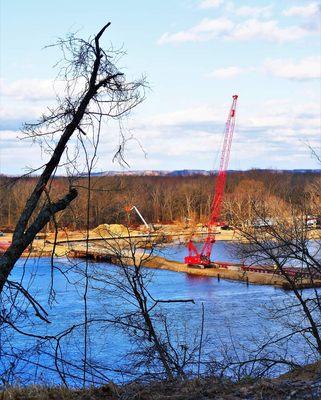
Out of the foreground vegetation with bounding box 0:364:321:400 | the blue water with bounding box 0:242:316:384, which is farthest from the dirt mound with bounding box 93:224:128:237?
the foreground vegetation with bounding box 0:364:321:400

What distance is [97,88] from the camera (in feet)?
15.4

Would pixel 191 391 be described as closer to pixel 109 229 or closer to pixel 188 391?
pixel 188 391

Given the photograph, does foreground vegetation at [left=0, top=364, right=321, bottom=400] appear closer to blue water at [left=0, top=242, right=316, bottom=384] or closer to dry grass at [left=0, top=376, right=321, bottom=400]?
dry grass at [left=0, top=376, right=321, bottom=400]

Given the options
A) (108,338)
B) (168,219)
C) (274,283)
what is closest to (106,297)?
(108,338)

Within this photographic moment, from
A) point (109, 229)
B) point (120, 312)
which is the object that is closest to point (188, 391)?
point (109, 229)

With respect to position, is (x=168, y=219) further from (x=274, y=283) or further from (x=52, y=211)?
(x=52, y=211)

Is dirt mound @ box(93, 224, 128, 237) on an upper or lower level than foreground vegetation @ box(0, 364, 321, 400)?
upper

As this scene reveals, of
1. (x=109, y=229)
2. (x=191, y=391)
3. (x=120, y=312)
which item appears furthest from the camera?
(x=120, y=312)

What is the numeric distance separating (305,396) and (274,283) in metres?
29.6

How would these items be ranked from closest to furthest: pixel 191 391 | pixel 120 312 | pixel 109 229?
pixel 191 391
pixel 109 229
pixel 120 312

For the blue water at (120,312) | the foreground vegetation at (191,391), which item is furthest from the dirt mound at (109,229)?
the foreground vegetation at (191,391)

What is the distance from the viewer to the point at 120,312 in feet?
56.9

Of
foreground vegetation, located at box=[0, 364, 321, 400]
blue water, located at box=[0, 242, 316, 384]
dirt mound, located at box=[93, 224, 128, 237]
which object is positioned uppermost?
dirt mound, located at box=[93, 224, 128, 237]

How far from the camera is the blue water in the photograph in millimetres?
12734
